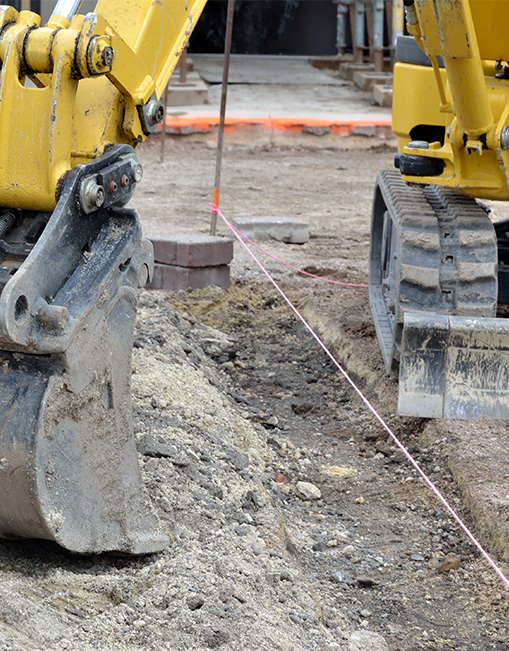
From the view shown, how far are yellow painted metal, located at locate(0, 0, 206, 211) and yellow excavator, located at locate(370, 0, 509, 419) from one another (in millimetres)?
2205

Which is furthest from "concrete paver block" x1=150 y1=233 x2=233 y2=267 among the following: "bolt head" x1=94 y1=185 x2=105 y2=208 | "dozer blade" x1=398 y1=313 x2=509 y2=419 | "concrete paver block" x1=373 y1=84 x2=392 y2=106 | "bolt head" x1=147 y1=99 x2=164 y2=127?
"concrete paver block" x1=373 y1=84 x2=392 y2=106

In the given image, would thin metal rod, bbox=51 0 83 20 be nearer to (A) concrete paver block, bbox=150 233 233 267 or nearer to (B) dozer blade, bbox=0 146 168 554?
(B) dozer blade, bbox=0 146 168 554

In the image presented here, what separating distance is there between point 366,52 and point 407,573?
16211 millimetres

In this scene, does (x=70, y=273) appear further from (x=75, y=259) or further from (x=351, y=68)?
(x=351, y=68)

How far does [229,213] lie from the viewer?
34.2 feet

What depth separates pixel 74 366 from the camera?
2.82 m

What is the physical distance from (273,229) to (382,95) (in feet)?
22.5

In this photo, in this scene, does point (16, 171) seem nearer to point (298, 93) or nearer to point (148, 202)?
point (148, 202)

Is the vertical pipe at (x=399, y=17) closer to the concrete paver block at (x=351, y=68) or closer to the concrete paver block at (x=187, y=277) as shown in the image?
the concrete paver block at (x=187, y=277)

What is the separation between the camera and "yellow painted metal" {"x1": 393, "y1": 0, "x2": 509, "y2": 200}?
4.62m

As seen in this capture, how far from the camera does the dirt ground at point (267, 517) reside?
116 inches

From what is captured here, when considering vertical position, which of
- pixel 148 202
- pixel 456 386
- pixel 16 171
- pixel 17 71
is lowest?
pixel 148 202

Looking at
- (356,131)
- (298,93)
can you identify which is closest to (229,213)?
(356,131)

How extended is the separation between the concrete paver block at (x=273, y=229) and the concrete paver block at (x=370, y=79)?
25.4ft
